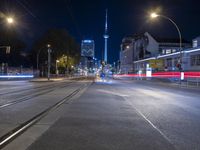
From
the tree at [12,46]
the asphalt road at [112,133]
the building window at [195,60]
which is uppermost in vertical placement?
the tree at [12,46]

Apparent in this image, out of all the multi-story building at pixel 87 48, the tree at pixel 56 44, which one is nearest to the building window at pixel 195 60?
the tree at pixel 56 44

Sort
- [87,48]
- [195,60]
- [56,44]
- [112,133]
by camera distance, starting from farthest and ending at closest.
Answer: [87,48], [56,44], [195,60], [112,133]

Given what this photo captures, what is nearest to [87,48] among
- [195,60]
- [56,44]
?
[56,44]

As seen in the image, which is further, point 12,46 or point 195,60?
point 12,46

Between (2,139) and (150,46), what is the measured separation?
114m

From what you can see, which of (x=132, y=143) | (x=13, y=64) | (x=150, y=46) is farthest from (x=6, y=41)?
(x=132, y=143)

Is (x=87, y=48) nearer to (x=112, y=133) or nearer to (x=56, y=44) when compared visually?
(x=56, y=44)

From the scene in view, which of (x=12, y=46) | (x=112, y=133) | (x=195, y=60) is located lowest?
(x=112, y=133)

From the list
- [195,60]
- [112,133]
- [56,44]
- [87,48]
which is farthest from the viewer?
[87,48]

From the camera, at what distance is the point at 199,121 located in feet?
36.7

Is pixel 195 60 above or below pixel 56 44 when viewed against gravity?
below

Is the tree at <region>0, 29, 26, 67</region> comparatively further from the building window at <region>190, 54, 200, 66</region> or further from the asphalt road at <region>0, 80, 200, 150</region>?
the asphalt road at <region>0, 80, 200, 150</region>

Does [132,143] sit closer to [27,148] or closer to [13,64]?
[27,148]

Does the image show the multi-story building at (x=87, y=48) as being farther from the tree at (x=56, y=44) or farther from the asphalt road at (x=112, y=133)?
the asphalt road at (x=112, y=133)
